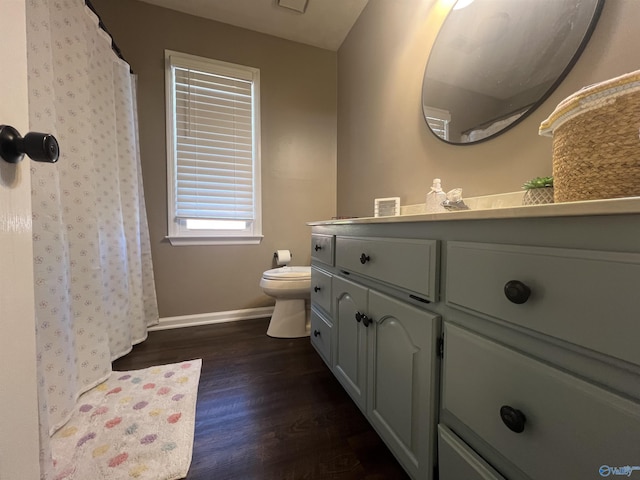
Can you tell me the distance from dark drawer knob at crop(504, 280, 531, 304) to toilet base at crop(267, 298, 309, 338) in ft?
5.00

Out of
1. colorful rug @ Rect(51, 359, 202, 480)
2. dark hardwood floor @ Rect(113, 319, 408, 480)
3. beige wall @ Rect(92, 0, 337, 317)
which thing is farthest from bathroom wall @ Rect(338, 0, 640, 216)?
colorful rug @ Rect(51, 359, 202, 480)

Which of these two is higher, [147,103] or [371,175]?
[147,103]

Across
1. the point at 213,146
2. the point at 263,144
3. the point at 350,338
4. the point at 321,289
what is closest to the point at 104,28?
the point at 213,146

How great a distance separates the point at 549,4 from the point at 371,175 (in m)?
1.13

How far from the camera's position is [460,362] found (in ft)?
1.87

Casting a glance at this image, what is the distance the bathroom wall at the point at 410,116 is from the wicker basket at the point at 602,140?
0.40 metres

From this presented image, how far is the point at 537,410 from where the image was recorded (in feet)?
1.41

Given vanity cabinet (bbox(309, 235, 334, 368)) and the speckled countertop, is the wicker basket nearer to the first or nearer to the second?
the speckled countertop

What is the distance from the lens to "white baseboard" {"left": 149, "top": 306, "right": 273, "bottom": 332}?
1.99 metres

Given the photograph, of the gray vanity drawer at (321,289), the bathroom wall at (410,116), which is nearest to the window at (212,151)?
the bathroom wall at (410,116)

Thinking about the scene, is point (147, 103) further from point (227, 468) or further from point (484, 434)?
point (484, 434)

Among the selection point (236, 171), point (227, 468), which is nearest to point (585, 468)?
point (227, 468)

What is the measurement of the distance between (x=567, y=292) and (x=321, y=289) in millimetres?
1058

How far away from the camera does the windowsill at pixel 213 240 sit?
2008 millimetres
